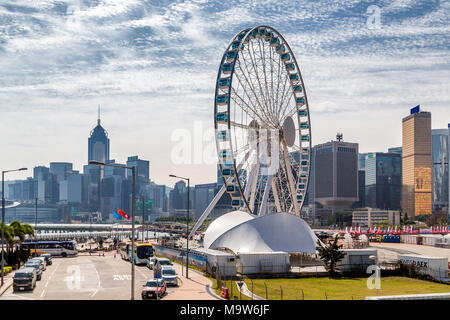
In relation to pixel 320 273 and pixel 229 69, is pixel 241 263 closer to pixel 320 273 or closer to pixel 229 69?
pixel 320 273

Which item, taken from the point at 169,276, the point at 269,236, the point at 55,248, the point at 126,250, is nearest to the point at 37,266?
the point at 169,276

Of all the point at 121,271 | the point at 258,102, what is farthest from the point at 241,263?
the point at 258,102

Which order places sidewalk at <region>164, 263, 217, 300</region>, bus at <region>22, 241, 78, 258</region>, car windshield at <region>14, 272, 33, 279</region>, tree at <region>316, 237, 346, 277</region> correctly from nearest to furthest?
sidewalk at <region>164, 263, 217, 300</region>
car windshield at <region>14, 272, 33, 279</region>
tree at <region>316, 237, 346, 277</region>
bus at <region>22, 241, 78, 258</region>

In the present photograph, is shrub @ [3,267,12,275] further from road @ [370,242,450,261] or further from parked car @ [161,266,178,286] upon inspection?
road @ [370,242,450,261]

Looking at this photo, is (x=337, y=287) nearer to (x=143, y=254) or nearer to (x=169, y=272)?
(x=169, y=272)

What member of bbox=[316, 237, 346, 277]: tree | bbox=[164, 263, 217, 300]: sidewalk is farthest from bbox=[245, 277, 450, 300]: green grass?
bbox=[164, 263, 217, 300]: sidewalk

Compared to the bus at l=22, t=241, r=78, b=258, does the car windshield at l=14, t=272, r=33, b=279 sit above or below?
above

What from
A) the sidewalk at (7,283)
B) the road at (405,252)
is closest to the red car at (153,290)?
the sidewalk at (7,283)
